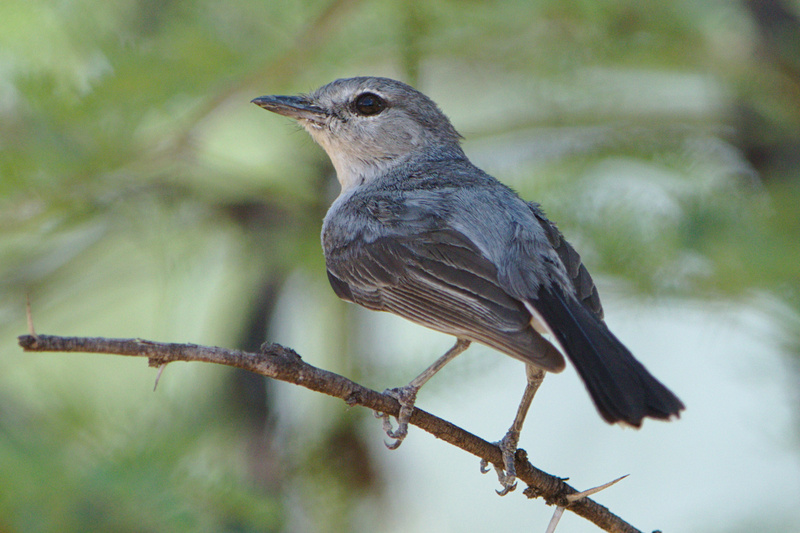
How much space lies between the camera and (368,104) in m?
2.59

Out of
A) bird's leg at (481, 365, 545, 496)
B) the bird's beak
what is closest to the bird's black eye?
the bird's beak

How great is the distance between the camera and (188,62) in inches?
92.7

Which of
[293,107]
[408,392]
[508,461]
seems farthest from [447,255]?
[293,107]

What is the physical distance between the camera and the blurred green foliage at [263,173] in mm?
2178

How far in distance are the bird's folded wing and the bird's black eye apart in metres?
0.63

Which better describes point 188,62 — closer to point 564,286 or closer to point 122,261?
point 122,261

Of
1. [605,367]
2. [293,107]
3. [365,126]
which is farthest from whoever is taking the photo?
[365,126]

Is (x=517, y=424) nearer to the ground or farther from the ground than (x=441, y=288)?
nearer to the ground

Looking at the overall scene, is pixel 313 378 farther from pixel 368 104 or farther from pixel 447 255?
pixel 368 104

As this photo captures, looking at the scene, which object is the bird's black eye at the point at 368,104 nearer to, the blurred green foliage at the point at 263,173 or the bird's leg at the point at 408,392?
the blurred green foliage at the point at 263,173

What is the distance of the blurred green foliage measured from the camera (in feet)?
7.14

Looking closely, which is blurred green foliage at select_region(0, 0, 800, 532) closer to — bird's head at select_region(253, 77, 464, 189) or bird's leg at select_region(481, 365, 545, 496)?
bird's head at select_region(253, 77, 464, 189)

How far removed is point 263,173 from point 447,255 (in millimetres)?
1192

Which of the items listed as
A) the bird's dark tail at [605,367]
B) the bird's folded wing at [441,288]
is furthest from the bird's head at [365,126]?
the bird's dark tail at [605,367]
